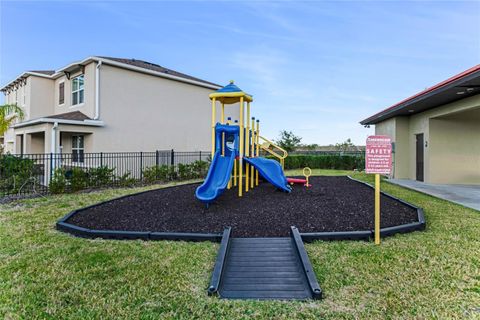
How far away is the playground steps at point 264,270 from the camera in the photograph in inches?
126

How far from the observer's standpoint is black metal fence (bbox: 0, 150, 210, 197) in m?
9.90

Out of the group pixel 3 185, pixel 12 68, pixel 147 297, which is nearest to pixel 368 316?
pixel 147 297

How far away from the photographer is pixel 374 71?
1412cm

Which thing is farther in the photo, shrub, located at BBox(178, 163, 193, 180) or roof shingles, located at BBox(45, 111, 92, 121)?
shrub, located at BBox(178, 163, 193, 180)

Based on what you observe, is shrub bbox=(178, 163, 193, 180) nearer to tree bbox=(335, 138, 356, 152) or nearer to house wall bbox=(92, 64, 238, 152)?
house wall bbox=(92, 64, 238, 152)

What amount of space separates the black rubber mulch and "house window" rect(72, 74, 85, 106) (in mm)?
8804

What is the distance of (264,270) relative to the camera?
3.77 meters

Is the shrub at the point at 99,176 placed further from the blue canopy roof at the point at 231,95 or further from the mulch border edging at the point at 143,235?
the mulch border edging at the point at 143,235

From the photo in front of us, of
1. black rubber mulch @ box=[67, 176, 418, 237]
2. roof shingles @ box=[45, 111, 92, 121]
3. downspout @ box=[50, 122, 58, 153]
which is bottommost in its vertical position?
black rubber mulch @ box=[67, 176, 418, 237]

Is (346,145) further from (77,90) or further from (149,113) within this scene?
(77,90)

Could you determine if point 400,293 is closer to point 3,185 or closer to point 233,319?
point 233,319

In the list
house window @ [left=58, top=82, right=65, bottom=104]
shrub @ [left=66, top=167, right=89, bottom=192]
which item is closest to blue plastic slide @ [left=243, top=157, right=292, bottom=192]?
shrub @ [left=66, top=167, right=89, bottom=192]

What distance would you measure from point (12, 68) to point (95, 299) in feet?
70.9

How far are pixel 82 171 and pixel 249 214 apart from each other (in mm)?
7536
